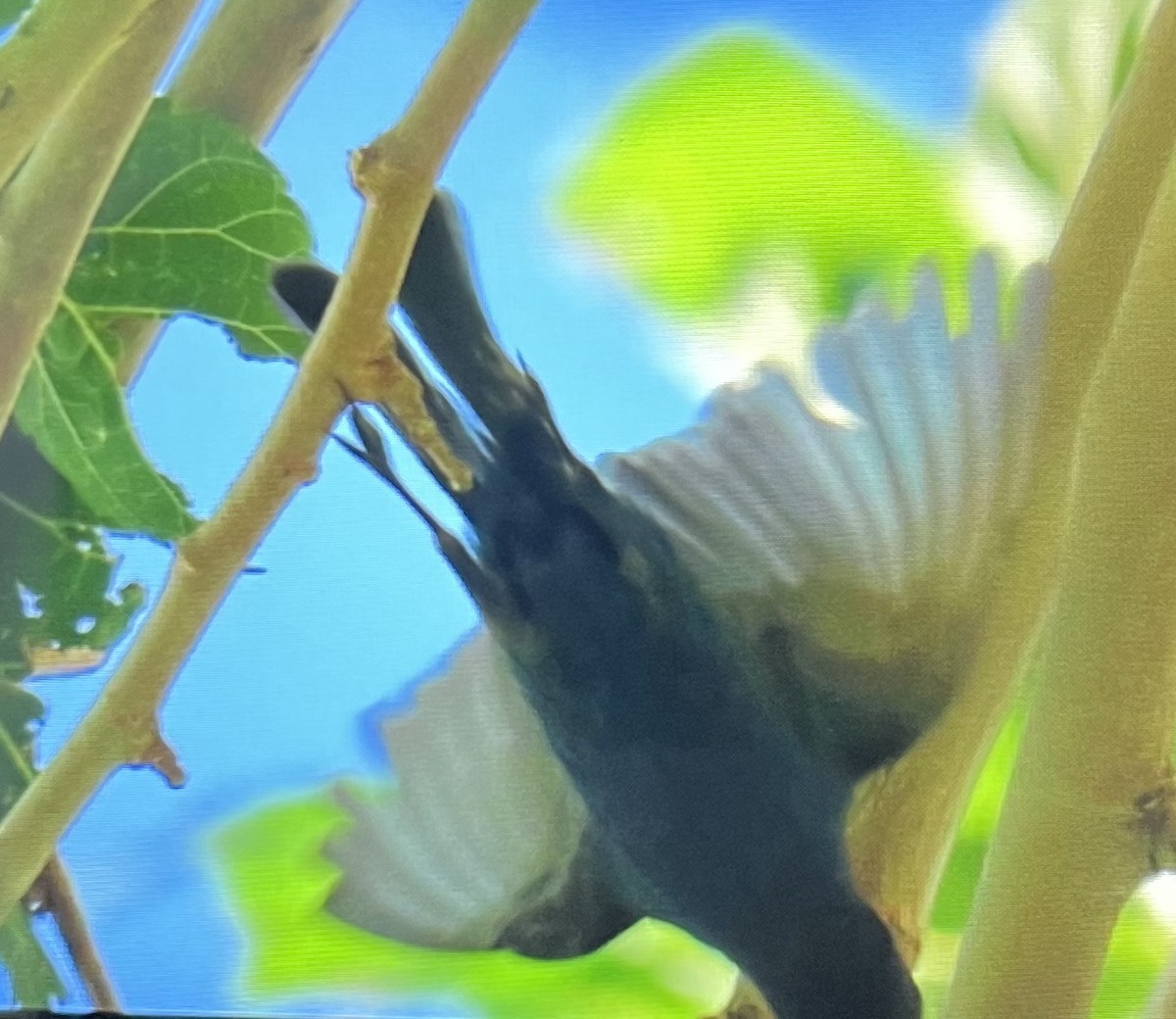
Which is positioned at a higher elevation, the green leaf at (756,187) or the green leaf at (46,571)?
the green leaf at (756,187)

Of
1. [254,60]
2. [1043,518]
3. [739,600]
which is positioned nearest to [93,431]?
[254,60]

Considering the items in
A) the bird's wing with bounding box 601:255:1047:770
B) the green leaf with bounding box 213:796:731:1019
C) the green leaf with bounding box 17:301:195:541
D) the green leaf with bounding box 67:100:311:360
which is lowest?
the green leaf with bounding box 213:796:731:1019

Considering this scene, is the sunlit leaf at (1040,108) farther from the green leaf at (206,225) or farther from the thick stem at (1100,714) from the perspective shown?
the green leaf at (206,225)

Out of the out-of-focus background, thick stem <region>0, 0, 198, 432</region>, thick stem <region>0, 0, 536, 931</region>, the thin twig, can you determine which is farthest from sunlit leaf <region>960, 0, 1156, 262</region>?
the thin twig

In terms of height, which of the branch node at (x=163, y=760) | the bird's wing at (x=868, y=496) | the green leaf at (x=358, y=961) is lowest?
the green leaf at (x=358, y=961)

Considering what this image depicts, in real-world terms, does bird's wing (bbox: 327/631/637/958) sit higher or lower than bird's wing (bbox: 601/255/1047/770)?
lower

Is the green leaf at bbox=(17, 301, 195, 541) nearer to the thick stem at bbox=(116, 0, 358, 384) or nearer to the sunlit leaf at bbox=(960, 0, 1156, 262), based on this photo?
the thick stem at bbox=(116, 0, 358, 384)

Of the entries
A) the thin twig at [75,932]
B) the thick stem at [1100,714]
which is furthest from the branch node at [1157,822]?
the thin twig at [75,932]
